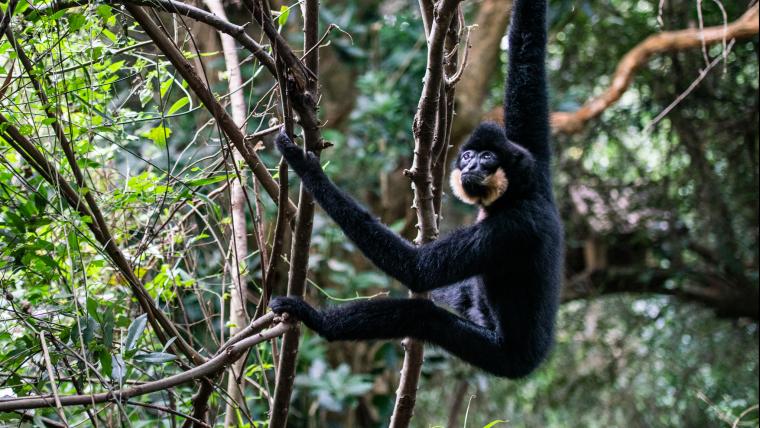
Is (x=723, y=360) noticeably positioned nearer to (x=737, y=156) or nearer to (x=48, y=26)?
(x=737, y=156)

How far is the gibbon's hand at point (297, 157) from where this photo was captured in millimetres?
4113

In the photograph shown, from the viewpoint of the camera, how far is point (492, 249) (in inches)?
189

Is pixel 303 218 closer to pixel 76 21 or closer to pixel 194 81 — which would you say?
pixel 194 81

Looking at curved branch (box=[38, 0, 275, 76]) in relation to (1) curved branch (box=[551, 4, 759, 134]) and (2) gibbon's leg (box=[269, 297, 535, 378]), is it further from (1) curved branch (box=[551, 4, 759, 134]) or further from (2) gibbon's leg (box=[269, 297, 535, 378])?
(1) curved branch (box=[551, 4, 759, 134])

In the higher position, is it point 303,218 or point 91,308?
point 303,218

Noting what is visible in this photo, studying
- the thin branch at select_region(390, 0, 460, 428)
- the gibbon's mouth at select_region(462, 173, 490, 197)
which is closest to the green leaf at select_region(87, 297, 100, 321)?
the thin branch at select_region(390, 0, 460, 428)

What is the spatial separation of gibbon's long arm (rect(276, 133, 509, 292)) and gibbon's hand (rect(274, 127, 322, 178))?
0.23 meters

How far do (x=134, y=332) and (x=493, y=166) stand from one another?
8.07ft

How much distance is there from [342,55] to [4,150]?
6629 mm

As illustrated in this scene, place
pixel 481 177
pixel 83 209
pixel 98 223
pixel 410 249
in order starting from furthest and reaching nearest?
pixel 481 177
pixel 410 249
pixel 83 209
pixel 98 223

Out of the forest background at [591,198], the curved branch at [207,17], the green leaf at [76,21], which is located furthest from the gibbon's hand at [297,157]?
the forest background at [591,198]

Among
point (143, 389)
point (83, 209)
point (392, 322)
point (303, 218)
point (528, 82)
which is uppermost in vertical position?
point (528, 82)

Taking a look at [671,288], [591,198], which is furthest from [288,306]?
[671,288]

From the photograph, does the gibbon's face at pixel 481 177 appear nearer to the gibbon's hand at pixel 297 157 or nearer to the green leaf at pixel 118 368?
the gibbon's hand at pixel 297 157
